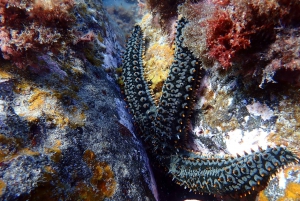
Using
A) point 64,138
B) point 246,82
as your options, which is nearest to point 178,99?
point 246,82

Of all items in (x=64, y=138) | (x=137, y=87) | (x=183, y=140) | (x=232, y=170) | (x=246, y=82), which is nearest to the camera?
(x=64, y=138)

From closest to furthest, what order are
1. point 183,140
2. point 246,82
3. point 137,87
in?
point 246,82 → point 183,140 → point 137,87

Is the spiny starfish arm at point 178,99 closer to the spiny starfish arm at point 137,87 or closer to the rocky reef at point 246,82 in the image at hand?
the rocky reef at point 246,82

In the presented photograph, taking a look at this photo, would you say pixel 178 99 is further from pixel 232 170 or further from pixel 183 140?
pixel 232 170

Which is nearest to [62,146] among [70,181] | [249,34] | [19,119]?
[70,181]

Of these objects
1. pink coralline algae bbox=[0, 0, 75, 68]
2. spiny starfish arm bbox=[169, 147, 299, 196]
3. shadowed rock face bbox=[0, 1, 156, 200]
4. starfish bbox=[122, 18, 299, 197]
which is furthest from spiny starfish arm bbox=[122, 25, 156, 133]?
pink coralline algae bbox=[0, 0, 75, 68]

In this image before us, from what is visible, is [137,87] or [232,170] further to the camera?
[137,87]
